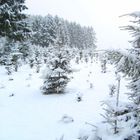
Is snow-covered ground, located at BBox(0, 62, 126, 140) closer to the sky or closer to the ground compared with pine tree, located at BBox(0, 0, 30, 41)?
closer to the ground

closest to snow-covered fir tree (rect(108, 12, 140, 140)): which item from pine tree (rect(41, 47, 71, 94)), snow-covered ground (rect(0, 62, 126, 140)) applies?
snow-covered ground (rect(0, 62, 126, 140))

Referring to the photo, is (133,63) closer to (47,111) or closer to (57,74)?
(47,111)

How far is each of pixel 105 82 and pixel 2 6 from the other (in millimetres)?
10653

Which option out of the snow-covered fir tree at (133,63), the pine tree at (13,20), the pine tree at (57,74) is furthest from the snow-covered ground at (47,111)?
the pine tree at (13,20)

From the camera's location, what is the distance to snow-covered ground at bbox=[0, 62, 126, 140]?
34.4 feet

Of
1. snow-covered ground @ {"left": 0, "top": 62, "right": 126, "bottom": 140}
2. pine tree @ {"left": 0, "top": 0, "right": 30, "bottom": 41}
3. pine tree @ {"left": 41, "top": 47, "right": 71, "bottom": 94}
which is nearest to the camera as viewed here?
snow-covered ground @ {"left": 0, "top": 62, "right": 126, "bottom": 140}

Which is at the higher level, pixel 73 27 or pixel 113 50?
pixel 73 27

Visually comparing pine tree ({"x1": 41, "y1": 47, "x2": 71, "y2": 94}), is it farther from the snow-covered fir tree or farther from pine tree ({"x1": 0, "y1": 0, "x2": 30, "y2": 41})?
the snow-covered fir tree

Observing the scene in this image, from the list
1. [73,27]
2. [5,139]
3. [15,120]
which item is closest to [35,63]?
[15,120]

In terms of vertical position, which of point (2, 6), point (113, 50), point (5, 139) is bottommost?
point (5, 139)

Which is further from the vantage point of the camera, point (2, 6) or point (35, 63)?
point (35, 63)

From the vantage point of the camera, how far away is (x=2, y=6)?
10.8m

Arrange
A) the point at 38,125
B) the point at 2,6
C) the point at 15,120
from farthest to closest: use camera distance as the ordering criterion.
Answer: the point at 15,120
the point at 38,125
the point at 2,6

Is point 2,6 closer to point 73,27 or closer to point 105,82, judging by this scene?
point 105,82
